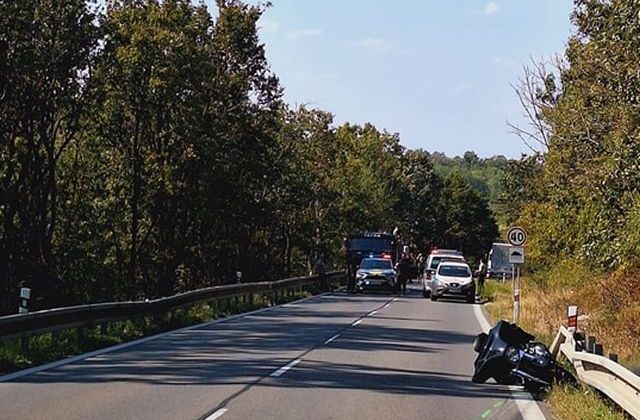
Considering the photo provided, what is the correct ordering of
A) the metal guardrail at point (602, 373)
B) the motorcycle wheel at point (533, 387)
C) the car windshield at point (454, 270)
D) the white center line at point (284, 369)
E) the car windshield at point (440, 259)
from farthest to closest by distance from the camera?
the car windshield at point (440, 259) → the car windshield at point (454, 270) → the white center line at point (284, 369) → the motorcycle wheel at point (533, 387) → the metal guardrail at point (602, 373)

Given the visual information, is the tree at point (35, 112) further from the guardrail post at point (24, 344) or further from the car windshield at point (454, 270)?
the car windshield at point (454, 270)

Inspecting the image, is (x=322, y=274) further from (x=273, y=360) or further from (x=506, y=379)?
(x=506, y=379)

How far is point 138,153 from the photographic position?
1581 inches

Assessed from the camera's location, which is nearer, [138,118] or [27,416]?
[27,416]

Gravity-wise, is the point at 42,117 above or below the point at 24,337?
above

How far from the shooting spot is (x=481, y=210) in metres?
121

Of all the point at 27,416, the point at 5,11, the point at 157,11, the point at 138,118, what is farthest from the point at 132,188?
the point at 27,416

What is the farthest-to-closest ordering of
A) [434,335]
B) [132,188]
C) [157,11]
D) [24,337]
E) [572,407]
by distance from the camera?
[132,188] → [157,11] → [434,335] → [24,337] → [572,407]

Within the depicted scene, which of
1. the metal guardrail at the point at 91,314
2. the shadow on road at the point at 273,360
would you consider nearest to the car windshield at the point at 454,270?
the metal guardrail at the point at 91,314

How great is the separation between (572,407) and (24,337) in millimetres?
8912

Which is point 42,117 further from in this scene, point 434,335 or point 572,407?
point 572,407

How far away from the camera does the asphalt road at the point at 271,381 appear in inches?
460

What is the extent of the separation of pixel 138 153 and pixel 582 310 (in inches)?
748

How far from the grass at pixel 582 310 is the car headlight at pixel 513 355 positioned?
2.72ft
